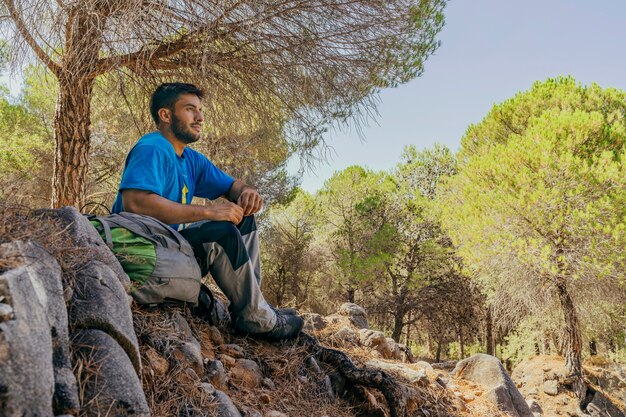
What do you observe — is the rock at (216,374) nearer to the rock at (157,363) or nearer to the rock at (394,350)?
the rock at (157,363)

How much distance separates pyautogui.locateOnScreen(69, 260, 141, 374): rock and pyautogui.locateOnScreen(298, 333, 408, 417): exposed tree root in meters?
1.43

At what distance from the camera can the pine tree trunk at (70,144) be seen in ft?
16.0

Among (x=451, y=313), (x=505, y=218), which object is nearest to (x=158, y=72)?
(x=505, y=218)

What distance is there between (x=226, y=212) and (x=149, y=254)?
0.43m

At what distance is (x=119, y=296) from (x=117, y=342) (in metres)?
0.18

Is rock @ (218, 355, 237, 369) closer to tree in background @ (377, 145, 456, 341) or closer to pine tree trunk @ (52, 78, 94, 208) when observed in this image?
pine tree trunk @ (52, 78, 94, 208)

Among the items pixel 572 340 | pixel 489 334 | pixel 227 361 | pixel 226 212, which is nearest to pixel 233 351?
pixel 227 361

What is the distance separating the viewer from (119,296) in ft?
5.88

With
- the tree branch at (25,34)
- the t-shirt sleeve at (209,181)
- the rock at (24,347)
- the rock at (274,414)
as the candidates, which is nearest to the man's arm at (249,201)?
the t-shirt sleeve at (209,181)

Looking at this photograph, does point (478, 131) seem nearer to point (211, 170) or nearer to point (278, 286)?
point (278, 286)

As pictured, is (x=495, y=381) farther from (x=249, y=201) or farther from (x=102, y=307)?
(x=102, y=307)

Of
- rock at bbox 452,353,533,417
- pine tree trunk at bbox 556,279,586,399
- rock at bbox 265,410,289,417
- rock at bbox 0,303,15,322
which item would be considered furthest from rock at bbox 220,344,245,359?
pine tree trunk at bbox 556,279,586,399

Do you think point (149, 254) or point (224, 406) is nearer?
point (224, 406)

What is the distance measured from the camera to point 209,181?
9.95ft
